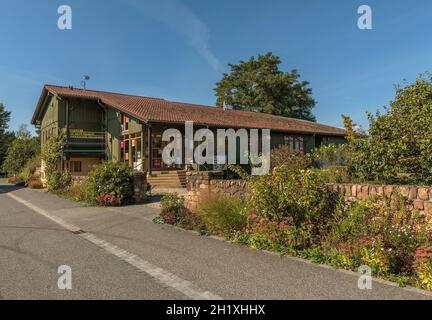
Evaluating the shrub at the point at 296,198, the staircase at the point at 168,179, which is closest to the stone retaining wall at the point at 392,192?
the shrub at the point at 296,198

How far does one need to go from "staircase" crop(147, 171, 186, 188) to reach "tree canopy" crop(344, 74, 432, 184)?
1277 centimetres

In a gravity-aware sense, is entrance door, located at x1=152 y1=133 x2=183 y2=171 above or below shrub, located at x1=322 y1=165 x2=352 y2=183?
above

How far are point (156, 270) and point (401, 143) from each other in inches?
213

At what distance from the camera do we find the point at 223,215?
7.62 meters

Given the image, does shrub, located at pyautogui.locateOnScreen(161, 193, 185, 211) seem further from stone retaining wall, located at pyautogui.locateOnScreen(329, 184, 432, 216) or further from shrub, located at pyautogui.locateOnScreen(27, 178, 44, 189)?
shrub, located at pyautogui.locateOnScreen(27, 178, 44, 189)

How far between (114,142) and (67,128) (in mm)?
3460

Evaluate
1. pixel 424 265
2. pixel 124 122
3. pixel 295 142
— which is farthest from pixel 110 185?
pixel 295 142

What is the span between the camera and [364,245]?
5098mm

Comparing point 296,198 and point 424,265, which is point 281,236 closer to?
point 296,198

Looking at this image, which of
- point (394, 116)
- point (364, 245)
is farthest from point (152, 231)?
point (394, 116)

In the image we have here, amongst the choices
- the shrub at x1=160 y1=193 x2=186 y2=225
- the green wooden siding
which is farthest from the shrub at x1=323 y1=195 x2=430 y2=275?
the green wooden siding

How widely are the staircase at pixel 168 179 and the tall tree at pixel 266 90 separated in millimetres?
23035

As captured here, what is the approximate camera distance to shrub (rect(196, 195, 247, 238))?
748cm

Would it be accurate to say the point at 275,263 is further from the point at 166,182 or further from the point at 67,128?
the point at 67,128
